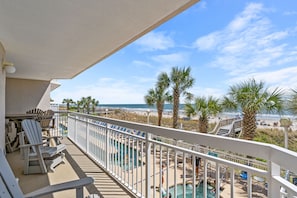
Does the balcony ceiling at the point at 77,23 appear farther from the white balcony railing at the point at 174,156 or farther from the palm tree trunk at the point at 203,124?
the palm tree trunk at the point at 203,124

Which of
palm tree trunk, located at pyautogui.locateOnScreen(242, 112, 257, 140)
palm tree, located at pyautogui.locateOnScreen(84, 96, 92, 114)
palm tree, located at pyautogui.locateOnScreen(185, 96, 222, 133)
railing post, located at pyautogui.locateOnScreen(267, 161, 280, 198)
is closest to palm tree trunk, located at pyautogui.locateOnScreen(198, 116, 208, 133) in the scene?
palm tree, located at pyautogui.locateOnScreen(185, 96, 222, 133)

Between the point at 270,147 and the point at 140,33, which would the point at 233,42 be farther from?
the point at 270,147

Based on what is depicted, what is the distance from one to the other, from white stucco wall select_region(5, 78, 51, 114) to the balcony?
12.6 ft

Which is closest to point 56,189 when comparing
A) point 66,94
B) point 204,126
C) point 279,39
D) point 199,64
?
point 204,126

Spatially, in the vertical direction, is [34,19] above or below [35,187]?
above

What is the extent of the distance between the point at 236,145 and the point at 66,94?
4080 cm

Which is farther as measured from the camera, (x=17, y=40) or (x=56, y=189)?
(x=17, y=40)

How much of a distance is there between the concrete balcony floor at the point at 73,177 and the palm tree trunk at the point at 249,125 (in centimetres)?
736

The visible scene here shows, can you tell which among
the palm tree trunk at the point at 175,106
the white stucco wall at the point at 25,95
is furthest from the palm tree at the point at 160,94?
the white stucco wall at the point at 25,95

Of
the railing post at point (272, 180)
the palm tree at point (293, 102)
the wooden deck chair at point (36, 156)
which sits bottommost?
the wooden deck chair at point (36, 156)

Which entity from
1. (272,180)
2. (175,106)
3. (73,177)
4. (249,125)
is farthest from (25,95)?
(272,180)

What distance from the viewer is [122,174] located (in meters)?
3.41

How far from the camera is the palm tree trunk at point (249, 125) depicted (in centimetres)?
973

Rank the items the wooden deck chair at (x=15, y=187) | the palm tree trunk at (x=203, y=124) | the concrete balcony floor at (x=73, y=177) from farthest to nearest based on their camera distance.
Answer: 1. the palm tree trunk at (x=203, y=124)
2. the concrete balcony floor at (x=73, y=177)
3. the wooden deck chair at (x=15, y=187)
